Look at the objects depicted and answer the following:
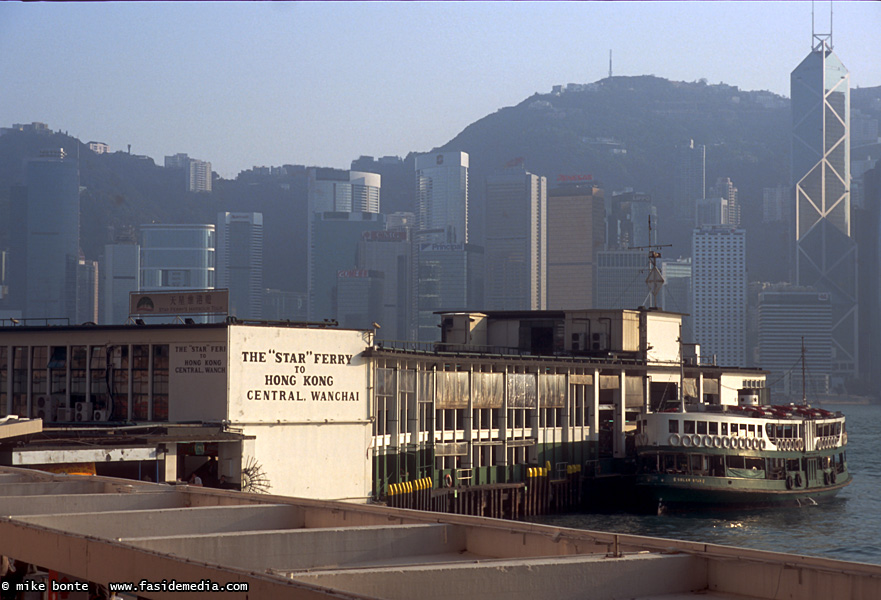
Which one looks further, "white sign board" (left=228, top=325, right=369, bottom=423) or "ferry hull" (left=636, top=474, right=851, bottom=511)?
"ferry hull" (left=636, top=474, right=851, bottom=511)

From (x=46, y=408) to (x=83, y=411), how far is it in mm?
→ 2934

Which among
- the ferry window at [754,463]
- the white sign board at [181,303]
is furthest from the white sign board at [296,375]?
the ferry window at [754,463]

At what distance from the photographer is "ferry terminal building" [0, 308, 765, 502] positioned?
45.4 m

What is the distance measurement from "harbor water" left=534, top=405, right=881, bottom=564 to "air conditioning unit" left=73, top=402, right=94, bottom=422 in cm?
2616

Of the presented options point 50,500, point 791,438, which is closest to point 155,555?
point 50,500

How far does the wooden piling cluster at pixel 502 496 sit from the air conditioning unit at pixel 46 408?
16.7 metres

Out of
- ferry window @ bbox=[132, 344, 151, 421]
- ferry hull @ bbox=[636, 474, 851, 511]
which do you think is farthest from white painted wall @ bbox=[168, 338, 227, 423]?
ferry hull @ bbox=[636, 474, 851, 511]

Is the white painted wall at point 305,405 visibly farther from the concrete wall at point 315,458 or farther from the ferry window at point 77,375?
the ferry window at point 77,375

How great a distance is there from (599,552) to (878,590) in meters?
3.70

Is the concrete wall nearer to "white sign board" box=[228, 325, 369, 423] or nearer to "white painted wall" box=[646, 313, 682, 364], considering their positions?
"white sign board" box=[228, 325, 369, 423]

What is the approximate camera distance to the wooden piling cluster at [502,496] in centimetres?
5581

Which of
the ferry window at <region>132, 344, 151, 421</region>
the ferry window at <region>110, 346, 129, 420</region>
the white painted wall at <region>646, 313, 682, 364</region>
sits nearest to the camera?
the ferry window at <region>132, 344, 151, 421</region>

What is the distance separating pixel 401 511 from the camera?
18.3 metres

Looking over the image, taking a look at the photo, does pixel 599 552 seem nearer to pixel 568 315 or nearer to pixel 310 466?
pixel 310 466
